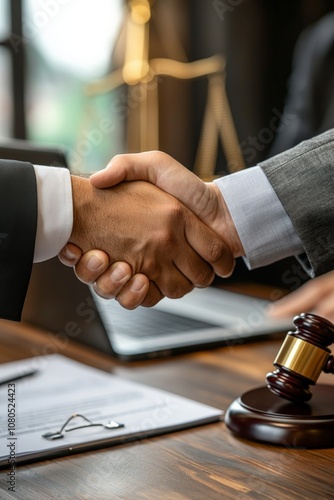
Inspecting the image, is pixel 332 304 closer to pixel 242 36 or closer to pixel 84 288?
pixel 84 288

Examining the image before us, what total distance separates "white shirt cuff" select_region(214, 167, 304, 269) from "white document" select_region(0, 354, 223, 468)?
306mm

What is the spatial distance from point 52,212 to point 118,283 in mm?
171

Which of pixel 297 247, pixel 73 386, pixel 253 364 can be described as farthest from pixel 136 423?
pixel 297 247

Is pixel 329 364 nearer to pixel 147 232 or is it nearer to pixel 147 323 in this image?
pixel 147 232

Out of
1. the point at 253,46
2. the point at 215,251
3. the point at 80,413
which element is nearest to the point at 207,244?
the point at 215,251

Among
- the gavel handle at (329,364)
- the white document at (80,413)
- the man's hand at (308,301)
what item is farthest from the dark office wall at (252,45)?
the gavel handle at (329,364)

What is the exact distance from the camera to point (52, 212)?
107 centimetres

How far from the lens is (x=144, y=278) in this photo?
121cm

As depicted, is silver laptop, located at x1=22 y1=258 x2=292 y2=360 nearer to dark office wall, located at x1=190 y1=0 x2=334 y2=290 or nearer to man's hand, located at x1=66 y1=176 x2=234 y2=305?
man's hand, located at x1=66 y1=176 x2=234 y2=305

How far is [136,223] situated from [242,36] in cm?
231

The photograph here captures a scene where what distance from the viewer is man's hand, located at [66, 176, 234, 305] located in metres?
1.15

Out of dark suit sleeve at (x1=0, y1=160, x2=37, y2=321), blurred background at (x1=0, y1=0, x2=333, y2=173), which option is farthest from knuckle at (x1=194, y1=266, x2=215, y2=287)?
blurred background at (x1=0, y1=0, x2=333, y2=173)

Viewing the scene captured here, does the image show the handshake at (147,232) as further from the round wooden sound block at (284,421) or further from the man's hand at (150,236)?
the round wooden sound block at (284,421)

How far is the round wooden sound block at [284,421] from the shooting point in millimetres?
844
